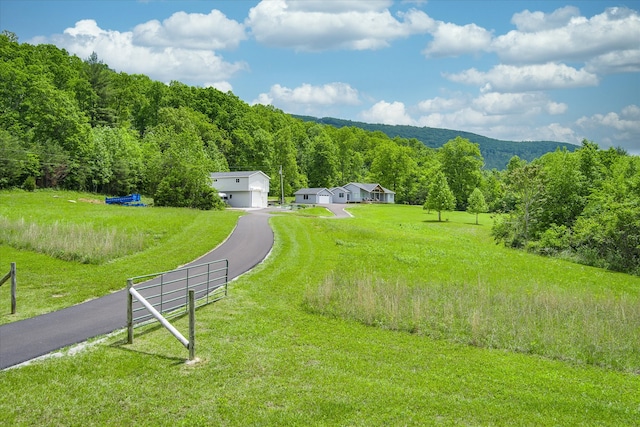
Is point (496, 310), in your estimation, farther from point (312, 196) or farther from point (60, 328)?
point (312, 196)

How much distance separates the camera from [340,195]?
316 feet

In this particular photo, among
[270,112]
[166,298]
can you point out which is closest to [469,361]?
[166,298]

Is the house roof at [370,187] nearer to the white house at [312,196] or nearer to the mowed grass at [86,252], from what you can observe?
the white house at [312,196]

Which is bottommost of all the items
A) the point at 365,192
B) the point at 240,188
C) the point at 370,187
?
the point at 365,192

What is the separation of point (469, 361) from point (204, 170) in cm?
4480

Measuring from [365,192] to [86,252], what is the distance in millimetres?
80526

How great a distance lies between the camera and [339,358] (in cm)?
1016

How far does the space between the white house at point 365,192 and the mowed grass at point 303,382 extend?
84202 mm

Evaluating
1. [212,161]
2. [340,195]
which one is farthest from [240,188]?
[340,195]

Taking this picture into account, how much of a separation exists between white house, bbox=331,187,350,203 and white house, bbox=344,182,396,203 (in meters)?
1.34

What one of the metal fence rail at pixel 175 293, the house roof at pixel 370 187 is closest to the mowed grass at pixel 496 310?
the metal fence rail at pixel 175 293

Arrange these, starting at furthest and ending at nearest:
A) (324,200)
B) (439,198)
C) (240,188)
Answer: (324,200) → (439,198) → (240,188)

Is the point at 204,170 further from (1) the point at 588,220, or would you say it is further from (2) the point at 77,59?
(2) the point at 77,59

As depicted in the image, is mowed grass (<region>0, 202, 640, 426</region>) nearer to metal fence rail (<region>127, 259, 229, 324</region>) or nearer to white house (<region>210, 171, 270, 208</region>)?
metal fence rail (<region>127, 259, 229, 324</region>)
